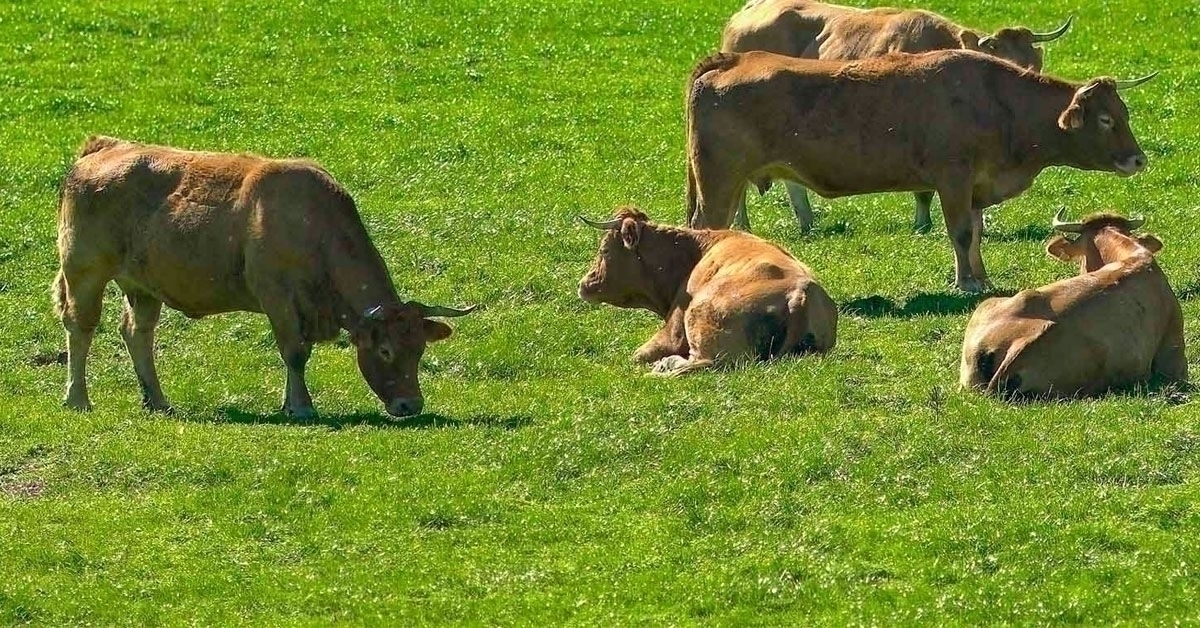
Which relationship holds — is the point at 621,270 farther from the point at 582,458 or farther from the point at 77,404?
the point at 582,458

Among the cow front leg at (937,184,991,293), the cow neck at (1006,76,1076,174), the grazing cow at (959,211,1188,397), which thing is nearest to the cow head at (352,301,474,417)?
the grazing cow at (959,211,1188,397)

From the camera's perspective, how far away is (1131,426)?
651 inches

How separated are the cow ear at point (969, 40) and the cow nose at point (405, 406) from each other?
11.3 m

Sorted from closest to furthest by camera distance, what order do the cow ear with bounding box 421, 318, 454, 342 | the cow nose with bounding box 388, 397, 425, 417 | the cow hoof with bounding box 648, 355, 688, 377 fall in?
the cow nose with bounding box 388, 397, 425, 417 → the cow ear with bounding box 421, 318, 454, 342 → the cow hoof with bounding box 648, 355, 688, 377

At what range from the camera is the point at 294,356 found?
19641 millimetres

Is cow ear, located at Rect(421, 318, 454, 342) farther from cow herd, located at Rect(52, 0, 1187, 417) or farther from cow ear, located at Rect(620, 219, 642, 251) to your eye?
cow ear, located at Rect(620, 219, 642, 251)

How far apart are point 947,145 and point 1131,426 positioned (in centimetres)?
742

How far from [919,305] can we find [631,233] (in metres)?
2.95

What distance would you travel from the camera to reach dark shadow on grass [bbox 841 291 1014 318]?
880 inches

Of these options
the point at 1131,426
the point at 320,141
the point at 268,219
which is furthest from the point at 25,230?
the point at 1131,426

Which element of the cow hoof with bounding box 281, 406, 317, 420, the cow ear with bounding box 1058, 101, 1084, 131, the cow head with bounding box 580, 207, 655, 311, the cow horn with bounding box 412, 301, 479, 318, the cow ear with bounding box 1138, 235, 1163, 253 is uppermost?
the cow ear with bounding box 1058, 101, 1084, 131

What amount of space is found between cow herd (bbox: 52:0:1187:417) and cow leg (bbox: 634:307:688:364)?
0.07 ft

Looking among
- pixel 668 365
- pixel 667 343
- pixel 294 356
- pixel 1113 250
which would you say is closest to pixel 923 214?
pixel 667 343

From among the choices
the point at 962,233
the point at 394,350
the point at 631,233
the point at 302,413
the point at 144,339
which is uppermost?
the point at 631,233
